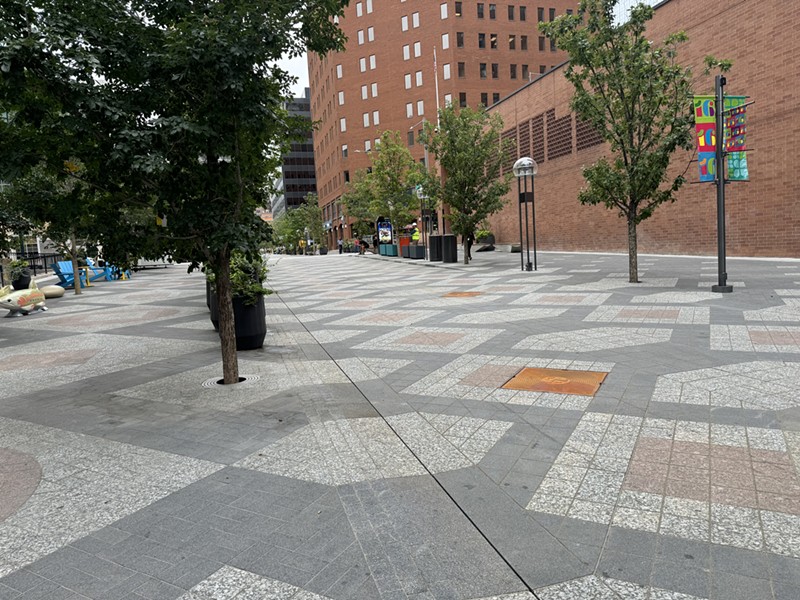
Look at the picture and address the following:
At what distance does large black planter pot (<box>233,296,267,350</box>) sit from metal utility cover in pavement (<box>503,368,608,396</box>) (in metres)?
4.29

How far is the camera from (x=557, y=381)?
5875 millimetres

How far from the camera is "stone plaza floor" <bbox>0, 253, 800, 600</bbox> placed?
8.89 ft

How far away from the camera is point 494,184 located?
25.5 m

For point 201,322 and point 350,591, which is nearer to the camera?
point 350,591

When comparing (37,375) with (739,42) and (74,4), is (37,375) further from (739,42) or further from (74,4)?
(739,42)

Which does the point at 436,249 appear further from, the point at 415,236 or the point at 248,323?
the point at 248,323

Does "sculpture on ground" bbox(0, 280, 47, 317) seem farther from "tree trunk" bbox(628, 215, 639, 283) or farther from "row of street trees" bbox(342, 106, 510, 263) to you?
"tree trunk" bbox(628, 215, 639, 283)

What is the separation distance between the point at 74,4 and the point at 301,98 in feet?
452

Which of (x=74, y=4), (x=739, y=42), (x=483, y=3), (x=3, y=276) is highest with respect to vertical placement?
(x=483, y=3)

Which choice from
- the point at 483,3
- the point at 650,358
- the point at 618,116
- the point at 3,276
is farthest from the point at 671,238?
the point at 483,3

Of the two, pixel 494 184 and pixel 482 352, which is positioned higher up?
pixel 494 184

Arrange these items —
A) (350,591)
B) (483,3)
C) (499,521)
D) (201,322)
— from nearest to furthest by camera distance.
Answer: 1. (350,591)
2. (499,521)
3. (201,322)
4. (483,3)

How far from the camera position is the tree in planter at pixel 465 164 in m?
24.2

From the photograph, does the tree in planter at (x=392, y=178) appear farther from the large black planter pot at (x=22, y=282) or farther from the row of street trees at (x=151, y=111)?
the row of street trees at (x=151, y=111)
